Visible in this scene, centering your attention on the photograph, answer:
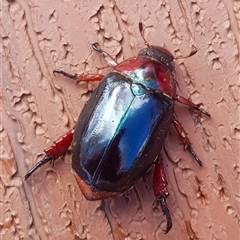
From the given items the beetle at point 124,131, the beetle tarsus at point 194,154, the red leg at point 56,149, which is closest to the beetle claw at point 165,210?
the beetle at point 124,131

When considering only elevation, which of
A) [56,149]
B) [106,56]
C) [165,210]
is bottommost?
[165,210]

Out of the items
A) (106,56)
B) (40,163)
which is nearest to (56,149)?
(40,163)

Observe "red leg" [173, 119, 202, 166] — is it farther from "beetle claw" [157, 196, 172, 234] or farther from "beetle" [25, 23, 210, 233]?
"beetle claw" [157, 196, 172, 234]

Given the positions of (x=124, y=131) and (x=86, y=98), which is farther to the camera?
(x=86, y=98)

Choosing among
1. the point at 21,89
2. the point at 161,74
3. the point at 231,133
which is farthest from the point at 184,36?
the point at 21,89

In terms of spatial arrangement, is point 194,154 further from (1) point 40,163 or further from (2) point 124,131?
(1) point 40,163

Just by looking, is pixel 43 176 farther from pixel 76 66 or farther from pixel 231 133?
pixel 231 133
